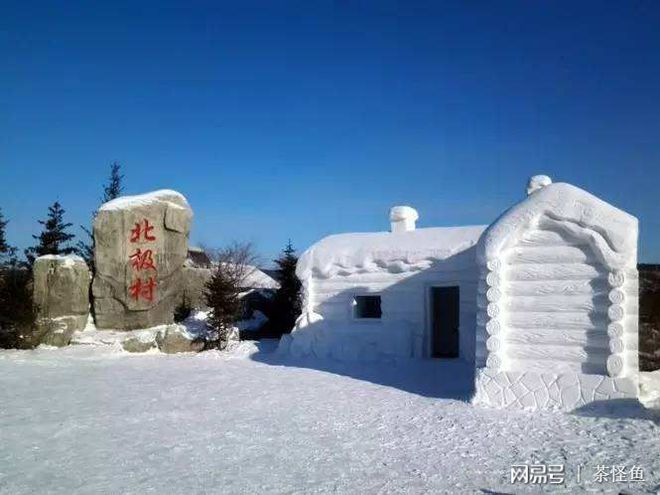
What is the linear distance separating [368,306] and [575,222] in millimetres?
7204

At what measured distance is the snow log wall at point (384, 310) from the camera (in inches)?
510

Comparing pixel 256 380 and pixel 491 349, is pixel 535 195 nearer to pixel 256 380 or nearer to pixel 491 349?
pixel 491 349

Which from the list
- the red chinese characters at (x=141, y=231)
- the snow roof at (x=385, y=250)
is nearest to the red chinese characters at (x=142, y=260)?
the red chinese characters at (x=141, y=231)

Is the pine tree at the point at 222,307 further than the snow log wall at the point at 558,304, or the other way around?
the pine tree at the point at 222,307

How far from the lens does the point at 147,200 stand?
17891mm

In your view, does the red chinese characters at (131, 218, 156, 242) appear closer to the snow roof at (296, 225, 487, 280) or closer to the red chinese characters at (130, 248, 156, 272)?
the red chinese characters at (130, 248, 156, 272)

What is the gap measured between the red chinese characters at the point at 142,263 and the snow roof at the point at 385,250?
535 centimetres

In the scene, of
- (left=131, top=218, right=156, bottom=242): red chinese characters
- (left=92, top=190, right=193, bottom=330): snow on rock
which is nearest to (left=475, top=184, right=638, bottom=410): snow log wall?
(left=92, top=190, right=193, bottom=330): snow on rock

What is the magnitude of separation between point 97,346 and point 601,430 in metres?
13.5

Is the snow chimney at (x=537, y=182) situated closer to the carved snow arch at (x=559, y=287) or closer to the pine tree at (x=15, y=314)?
the carved snow arch at (x=559, y=287)

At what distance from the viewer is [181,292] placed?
60.2ft

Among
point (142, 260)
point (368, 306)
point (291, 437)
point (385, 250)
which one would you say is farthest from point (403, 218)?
point (291, 437)

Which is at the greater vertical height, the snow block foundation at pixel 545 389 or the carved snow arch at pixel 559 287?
the carved snow arch at pixel 559 287

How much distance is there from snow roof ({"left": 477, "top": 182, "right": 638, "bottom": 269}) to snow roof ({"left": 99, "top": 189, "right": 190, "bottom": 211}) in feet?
38.9
